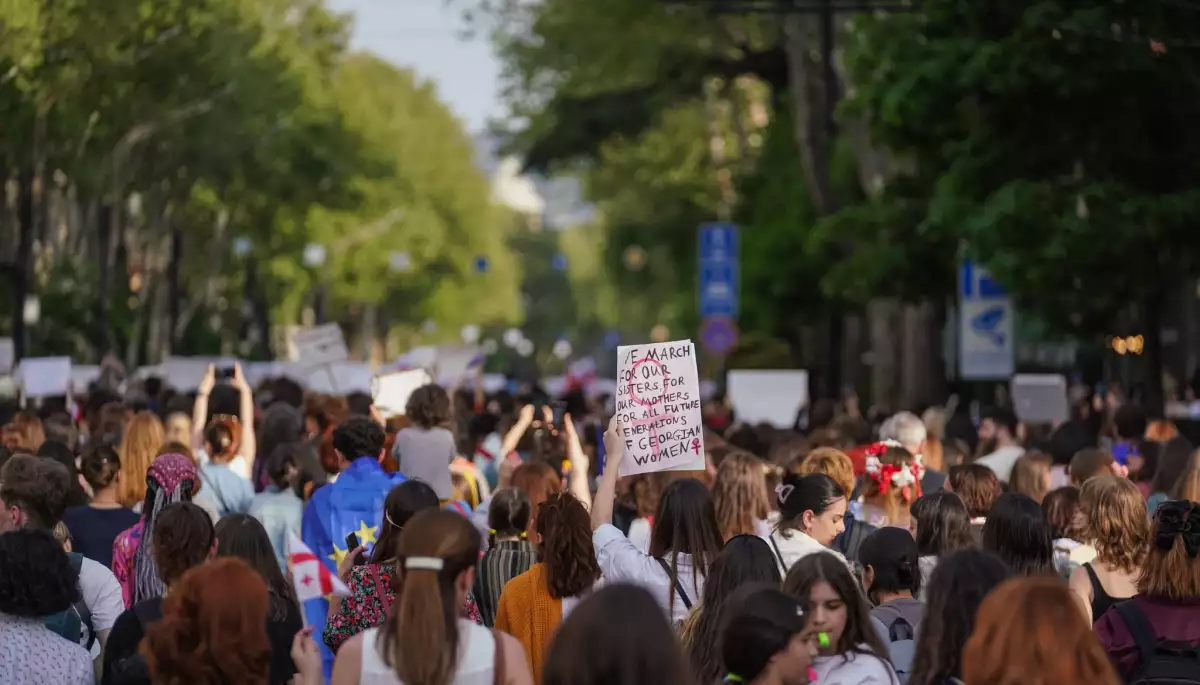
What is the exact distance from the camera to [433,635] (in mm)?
5668

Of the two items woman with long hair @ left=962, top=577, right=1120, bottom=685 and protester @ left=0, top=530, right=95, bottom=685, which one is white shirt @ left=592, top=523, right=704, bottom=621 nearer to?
protester @ left=0, top=530, right=95, bottom=685

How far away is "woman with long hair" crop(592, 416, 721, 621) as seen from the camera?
8078mm

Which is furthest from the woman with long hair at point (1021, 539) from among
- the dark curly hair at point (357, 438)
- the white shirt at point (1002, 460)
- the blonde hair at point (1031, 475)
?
the white shirt at point (1002, 460)

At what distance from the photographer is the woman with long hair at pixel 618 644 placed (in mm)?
4914

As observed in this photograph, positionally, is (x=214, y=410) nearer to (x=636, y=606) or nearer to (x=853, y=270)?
(x=636, y=606)

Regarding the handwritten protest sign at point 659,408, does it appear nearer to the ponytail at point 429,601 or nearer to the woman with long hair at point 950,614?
the woman with long hair at point 950,614

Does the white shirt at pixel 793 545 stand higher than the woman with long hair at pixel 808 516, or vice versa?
the woman with long hair at pixel 808 516

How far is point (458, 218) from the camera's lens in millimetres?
89250

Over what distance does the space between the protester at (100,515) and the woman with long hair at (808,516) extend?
116 inches

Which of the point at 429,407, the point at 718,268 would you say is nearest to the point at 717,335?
the point at 718,268

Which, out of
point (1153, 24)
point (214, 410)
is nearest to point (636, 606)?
point (214, 410)

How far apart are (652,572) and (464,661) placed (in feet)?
7.85

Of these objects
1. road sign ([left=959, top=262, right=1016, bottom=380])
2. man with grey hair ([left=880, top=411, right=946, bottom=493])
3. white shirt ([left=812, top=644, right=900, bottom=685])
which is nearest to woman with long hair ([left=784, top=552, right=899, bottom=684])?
white shirt ([left=812, top=644, right=900, bottom=685])

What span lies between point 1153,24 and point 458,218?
230ft
